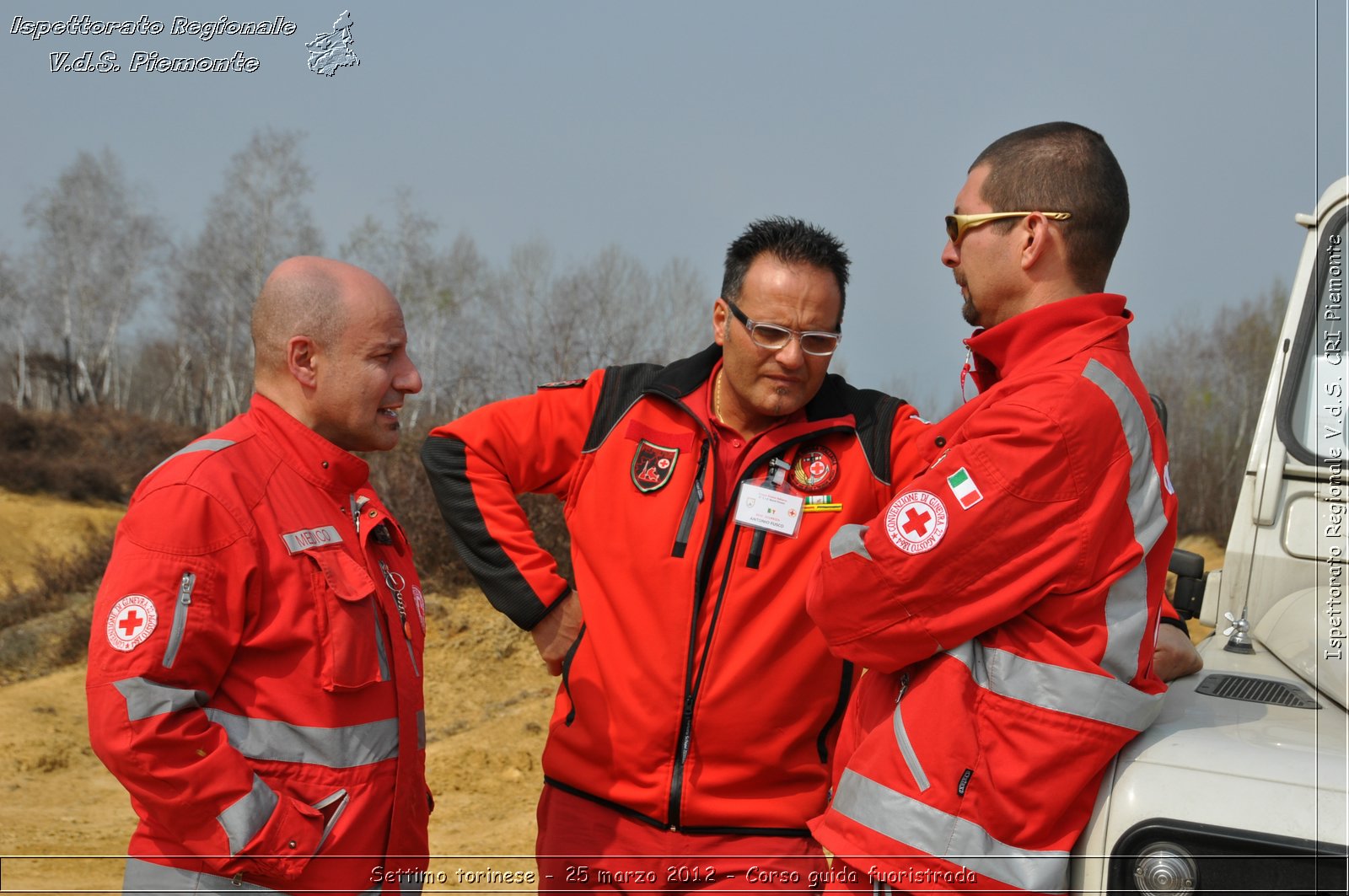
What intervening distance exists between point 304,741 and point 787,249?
6.55ft

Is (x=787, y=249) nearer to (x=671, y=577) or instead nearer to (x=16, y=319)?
(x=671, y=577)

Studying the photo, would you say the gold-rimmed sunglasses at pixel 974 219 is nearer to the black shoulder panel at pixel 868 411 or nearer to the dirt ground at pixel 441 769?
the black shoulder panel at pixel 868 411

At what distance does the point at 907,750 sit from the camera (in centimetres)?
242

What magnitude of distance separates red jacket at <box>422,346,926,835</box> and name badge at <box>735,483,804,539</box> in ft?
0.09

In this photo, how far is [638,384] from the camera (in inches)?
146

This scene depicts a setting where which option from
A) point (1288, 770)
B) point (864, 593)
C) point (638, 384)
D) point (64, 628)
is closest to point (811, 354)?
point (638, 384)

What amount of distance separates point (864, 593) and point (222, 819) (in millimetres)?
1504

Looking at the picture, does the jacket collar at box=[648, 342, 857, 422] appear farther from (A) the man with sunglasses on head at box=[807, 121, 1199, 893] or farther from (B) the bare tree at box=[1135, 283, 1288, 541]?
(B) the bare tree at box=[1135, 283, 1288, 541]

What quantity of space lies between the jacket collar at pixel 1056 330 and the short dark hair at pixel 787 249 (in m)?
0.88

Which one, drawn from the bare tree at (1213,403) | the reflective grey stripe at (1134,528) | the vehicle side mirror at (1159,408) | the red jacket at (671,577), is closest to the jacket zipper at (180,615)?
the red jacket at (671,577)

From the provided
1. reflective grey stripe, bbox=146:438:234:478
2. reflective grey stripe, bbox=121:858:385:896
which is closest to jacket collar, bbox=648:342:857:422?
reflective grey stripe, bbox=146:438:234:478

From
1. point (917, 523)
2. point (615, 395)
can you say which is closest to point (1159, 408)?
point (917, 523)

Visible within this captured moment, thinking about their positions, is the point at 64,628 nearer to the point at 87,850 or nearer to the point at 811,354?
the point at 87,850

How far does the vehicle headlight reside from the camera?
2.23 m
